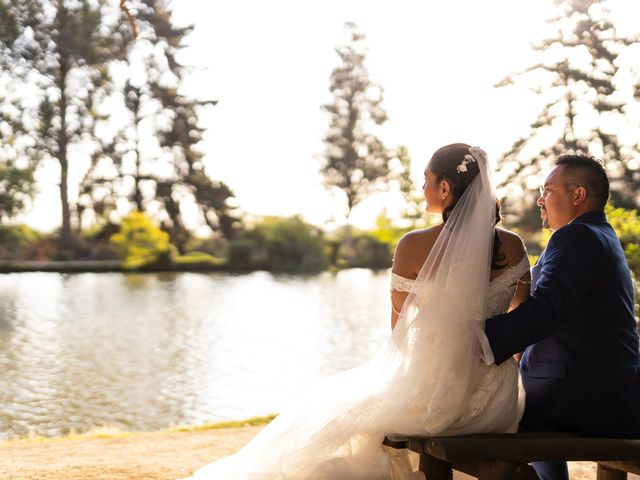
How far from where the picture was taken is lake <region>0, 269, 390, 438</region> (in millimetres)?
8422

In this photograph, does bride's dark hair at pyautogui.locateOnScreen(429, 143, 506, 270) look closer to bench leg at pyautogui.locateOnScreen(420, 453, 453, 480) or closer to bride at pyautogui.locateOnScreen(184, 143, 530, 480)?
bride at pyautogui.locateOnScreen(184, 143, 530, 480)

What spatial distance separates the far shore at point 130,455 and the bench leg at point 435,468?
3.77 feet

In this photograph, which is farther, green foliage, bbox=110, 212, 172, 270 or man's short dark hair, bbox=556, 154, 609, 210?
green foliage, bbox=110, 212, 172, 270

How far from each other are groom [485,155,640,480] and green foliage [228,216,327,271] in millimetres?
Answer: 29850

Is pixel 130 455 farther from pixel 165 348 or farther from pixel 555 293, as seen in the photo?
pixel 165 348

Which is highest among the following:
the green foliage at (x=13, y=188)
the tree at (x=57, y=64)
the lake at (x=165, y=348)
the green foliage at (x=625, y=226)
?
the tree at (x=57, y=64)

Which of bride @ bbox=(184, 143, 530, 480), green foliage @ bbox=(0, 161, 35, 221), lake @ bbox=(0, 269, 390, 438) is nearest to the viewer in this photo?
bride @ bbox=(184, 143, 530, 480)

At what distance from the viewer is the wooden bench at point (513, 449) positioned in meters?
1.77

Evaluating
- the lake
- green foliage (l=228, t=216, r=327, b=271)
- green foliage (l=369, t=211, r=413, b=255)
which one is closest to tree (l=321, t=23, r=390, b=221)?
green foliage (l=228, t=216, r=327, b=271)

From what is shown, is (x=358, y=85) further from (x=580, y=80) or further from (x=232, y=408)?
(x=232, y=408)

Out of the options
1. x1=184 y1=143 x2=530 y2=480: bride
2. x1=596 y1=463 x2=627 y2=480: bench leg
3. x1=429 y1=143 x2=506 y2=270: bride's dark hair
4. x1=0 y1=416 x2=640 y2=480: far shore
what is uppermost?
x1=429 y1=143 x2=506 y2=270: bride's dark hair

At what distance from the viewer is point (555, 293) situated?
1814 millimetres

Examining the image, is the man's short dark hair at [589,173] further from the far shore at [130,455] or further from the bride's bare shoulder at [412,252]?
the far shore at [130,455]

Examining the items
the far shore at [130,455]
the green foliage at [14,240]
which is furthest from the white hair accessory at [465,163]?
the green foliage at [14,240]
